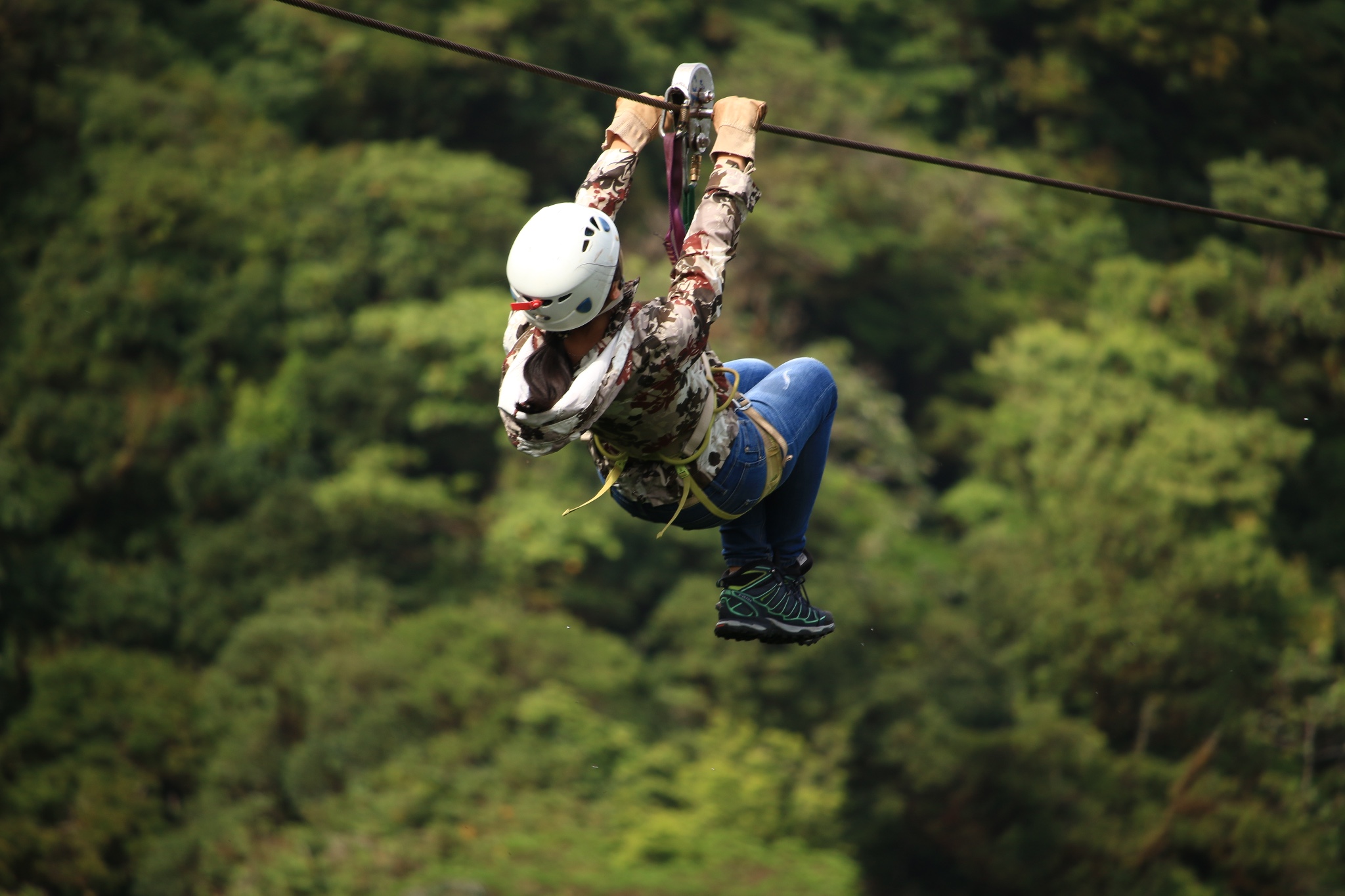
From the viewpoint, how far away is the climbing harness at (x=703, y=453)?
3391 mm

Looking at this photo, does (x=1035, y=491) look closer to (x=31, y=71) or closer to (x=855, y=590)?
(x=855, y=590)

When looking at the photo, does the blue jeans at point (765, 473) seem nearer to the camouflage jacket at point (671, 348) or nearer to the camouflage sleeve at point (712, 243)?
the camouflage jacket at point (671, 348)

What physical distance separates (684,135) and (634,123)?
178 mm

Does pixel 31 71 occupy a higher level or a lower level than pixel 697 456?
higher

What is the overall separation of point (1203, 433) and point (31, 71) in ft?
42.2

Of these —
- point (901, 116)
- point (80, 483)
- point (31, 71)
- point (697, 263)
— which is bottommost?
point (697, 263)

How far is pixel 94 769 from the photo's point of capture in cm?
1312

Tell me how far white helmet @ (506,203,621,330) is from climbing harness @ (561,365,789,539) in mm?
481

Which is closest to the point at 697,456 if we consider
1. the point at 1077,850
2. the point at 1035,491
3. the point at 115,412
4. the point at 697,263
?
the point at 697,263

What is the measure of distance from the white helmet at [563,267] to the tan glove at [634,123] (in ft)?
1.61

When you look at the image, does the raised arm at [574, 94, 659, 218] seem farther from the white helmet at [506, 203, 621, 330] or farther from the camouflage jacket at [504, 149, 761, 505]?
the white helmet at [506, 203, 621, 330]

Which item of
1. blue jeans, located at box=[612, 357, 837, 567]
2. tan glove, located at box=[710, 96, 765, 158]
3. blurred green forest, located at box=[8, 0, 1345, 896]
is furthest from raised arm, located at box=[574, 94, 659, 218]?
blurred green forest, located at box=[8, 0, 1345, 896]

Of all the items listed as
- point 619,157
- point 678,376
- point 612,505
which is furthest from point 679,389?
point 612,505

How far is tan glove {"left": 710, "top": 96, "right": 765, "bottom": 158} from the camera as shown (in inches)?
132
